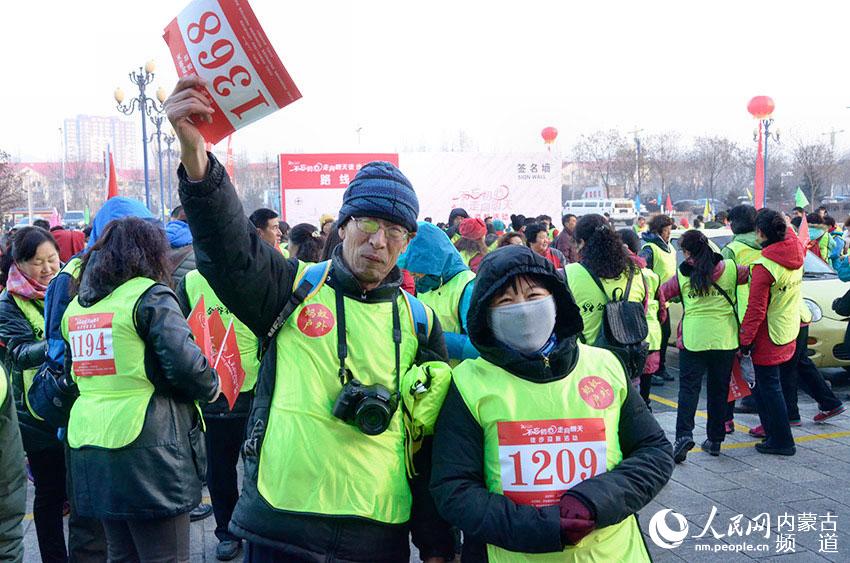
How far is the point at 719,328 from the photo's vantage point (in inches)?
230

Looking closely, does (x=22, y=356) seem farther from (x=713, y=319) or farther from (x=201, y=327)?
(x=713, y=319)

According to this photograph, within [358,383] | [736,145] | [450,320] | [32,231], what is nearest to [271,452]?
[358,383]

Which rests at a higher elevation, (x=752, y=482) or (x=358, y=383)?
(x=358, y=383)

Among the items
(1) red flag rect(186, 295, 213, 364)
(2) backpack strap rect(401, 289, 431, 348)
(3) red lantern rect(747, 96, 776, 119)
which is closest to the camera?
(2) backpack strap rect(401, 289, 431, 348)

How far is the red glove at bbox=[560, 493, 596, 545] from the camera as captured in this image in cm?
197

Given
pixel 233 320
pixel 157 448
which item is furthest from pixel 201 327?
pixel 157 448

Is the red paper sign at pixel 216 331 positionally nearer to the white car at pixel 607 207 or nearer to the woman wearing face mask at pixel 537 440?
the woman wearing face mask at pixel 537 440

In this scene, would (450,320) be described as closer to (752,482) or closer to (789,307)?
(752,482)

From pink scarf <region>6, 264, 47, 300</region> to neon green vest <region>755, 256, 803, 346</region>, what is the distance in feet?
17.2

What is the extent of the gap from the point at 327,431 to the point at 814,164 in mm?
45999

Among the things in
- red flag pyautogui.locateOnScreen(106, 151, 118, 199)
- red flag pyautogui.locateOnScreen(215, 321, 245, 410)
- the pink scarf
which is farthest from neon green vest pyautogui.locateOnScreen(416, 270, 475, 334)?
red flag pyautogui.locateOnScreen(106, 151, 118, 199)

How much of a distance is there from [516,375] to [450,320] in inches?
100

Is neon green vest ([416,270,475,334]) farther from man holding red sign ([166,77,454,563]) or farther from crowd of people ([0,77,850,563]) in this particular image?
man holding red sign ([166,77,454,563])

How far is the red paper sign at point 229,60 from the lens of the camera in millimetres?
2025
